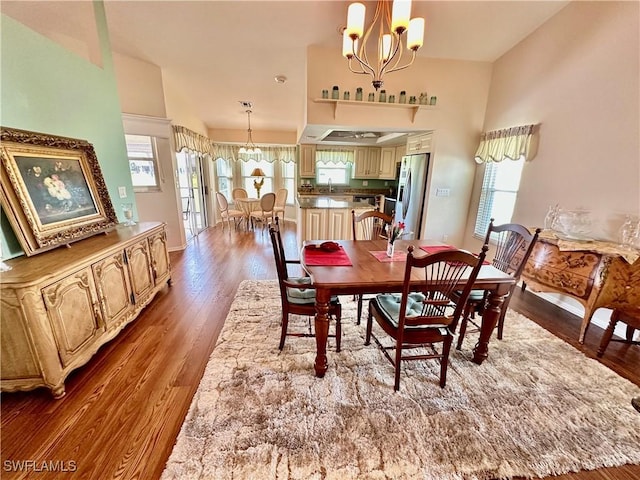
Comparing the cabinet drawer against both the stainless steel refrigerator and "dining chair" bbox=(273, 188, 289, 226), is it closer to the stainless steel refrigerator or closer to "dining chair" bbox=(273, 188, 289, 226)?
the stainless steel refrigerator

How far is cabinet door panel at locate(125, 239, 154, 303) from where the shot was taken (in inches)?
90.8

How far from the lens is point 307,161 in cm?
697

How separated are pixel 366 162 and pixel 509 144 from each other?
4.17 m

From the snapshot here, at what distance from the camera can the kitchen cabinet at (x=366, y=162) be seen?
279 inches

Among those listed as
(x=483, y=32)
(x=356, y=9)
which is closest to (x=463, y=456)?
(x=356, y=9)

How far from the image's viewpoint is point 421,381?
1.78 m

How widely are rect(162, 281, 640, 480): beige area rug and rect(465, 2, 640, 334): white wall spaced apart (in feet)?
4.69

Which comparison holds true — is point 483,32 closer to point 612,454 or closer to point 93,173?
point 612,454

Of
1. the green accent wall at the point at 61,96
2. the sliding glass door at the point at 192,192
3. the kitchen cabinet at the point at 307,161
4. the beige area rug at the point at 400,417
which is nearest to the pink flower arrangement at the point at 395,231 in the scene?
the beige area rug at the point at 400,417

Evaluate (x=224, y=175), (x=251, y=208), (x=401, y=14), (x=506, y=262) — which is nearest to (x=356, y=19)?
(x=401, y=14)

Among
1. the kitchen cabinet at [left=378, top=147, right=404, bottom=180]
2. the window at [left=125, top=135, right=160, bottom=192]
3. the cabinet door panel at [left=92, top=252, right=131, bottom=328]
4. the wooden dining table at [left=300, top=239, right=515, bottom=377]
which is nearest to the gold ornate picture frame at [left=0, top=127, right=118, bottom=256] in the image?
the cabinet door panel at [left=92, top=252, right=131, bottom=328]

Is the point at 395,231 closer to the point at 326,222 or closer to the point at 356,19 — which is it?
the point at 356,19

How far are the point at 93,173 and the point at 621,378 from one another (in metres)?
4.55

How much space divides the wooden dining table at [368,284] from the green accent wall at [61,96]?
209cm
